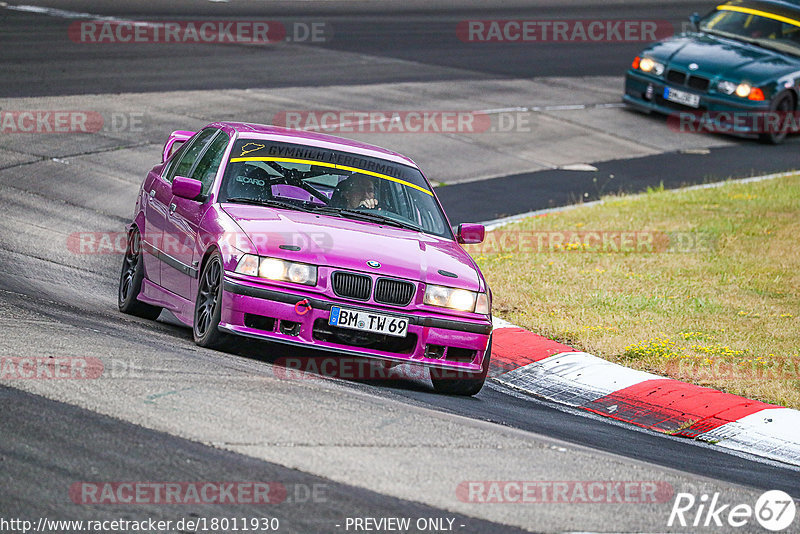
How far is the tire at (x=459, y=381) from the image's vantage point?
8.06 meters

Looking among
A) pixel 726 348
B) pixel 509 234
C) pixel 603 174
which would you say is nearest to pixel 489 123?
pixel 603 174

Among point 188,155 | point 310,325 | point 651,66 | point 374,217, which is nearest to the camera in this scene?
point 310,325

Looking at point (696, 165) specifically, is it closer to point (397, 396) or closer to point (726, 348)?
point (726, 348)

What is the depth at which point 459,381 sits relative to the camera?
8.13 metres

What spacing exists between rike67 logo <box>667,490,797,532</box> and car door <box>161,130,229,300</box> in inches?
148

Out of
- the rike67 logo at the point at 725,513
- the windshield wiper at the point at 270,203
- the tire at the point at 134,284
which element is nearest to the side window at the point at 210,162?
the windshield wiper at the point at 270,203

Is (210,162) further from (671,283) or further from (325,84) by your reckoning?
(325,84)

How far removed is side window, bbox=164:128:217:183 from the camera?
9.38 m

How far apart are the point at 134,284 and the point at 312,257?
222 centimetres

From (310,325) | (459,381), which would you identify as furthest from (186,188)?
(459,381)

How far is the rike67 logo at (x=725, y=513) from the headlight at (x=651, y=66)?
15.3 meters

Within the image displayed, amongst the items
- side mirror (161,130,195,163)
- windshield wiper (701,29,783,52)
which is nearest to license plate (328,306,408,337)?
side mirror (161,130,195,163)

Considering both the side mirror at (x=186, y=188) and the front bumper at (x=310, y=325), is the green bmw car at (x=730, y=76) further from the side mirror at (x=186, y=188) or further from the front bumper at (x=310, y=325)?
the front bumper at (x=310, y=325)

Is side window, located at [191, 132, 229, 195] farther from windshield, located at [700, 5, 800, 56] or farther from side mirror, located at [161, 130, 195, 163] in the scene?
windshield, located at [700, 5, 800, 56]
